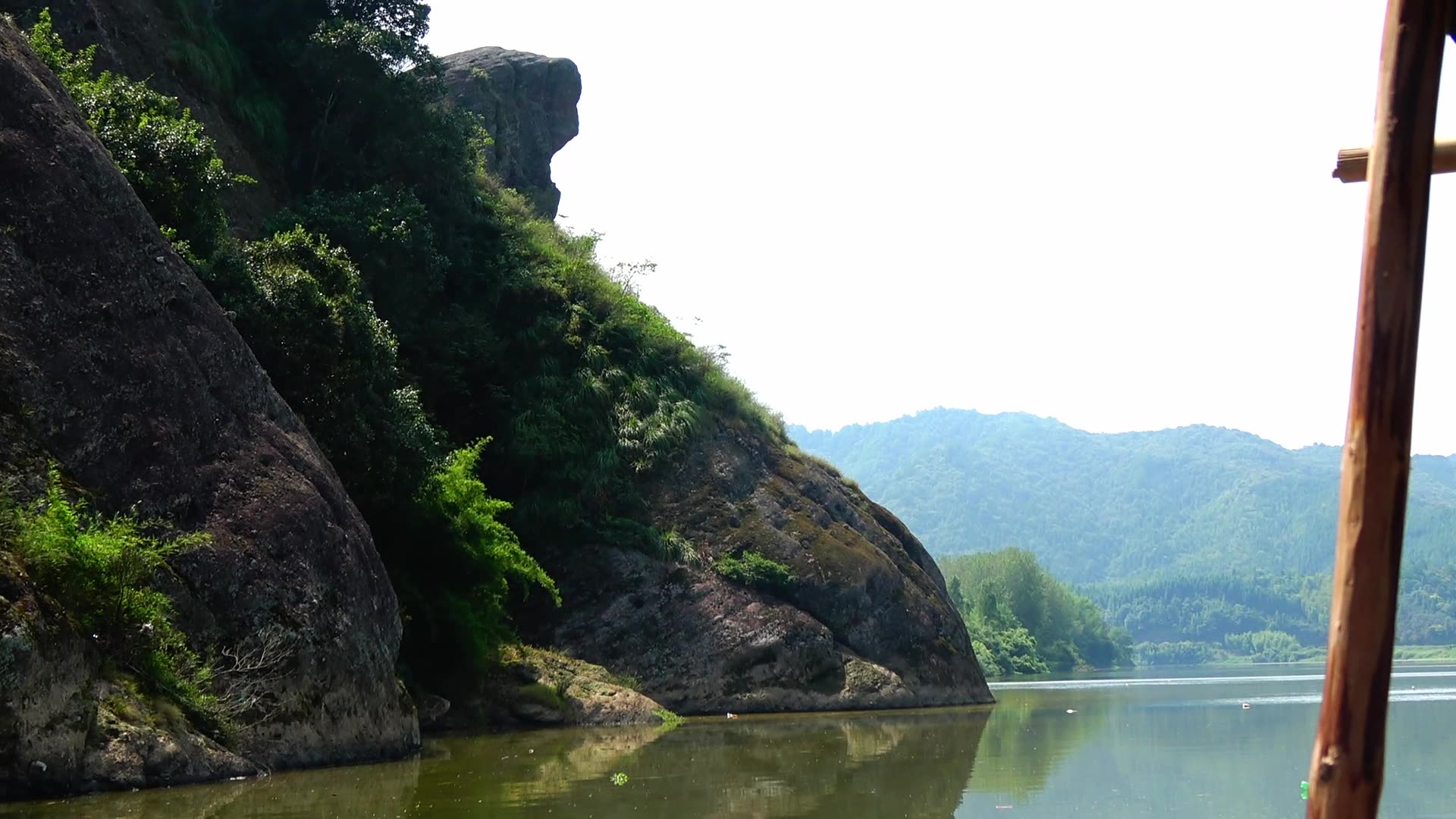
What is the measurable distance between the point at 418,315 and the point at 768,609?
11.1 m

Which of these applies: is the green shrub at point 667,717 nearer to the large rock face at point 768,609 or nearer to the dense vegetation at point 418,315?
the large rock face at point 768,609

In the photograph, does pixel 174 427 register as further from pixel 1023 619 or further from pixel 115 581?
pixel 1023 619

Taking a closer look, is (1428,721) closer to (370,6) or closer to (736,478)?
(736,478)

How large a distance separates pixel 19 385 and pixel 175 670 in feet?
11.9

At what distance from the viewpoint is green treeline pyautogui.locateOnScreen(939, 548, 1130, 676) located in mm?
85375

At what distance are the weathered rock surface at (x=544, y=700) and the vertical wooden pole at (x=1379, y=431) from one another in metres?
20.6

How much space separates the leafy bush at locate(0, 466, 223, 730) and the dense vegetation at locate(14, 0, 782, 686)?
7.27 m

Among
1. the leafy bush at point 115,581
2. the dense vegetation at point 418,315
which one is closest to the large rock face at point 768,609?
the dense vegetation at point 418,315

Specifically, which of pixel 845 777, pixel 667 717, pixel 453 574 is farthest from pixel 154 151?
pixel 845 777

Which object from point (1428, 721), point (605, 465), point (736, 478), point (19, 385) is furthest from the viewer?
point (736, 478)

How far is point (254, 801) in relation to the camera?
40.3 feet

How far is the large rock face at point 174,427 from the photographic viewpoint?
15.2 m

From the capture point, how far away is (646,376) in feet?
116

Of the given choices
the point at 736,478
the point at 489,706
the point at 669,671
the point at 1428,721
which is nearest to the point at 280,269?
the point at 489,706
